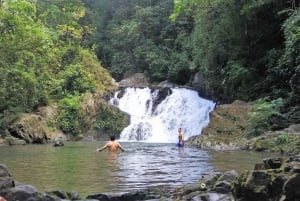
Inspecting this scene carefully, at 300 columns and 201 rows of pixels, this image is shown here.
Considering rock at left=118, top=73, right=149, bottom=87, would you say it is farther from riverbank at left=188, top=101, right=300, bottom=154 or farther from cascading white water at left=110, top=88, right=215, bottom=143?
riverbank at left=188, top=101, right=300, bottom=154

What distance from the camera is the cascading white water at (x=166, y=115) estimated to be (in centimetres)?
3125

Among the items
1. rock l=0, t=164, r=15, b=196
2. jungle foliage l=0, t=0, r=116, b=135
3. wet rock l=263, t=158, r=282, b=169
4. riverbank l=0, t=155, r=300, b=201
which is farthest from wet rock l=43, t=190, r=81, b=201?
jungle foliage l=0, t=0, r=116, b=135

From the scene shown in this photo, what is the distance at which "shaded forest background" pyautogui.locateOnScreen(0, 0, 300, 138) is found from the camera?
77.9 feet

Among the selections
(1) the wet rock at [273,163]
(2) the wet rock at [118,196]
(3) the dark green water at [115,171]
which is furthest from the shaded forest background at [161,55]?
(1) the wet rock at [273,163]

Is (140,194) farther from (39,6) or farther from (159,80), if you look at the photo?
(39,6)

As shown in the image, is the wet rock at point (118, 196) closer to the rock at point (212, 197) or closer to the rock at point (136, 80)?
the rock at point (212, 197)

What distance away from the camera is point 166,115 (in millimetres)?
32969

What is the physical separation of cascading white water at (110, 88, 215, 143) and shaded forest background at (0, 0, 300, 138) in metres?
1.43

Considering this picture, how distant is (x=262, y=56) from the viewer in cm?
2747

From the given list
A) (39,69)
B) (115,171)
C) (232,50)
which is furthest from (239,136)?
(39,69)

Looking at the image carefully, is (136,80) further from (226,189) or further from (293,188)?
(293,188)

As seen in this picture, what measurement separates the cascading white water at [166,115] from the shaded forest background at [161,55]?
1426mm

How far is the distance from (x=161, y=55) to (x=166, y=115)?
13.5m

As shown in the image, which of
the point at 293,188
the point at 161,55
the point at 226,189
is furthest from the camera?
the point at 161,55
